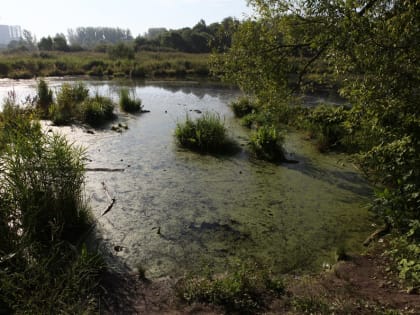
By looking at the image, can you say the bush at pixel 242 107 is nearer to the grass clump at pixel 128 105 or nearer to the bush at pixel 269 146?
the grass clump at pixel 128 105

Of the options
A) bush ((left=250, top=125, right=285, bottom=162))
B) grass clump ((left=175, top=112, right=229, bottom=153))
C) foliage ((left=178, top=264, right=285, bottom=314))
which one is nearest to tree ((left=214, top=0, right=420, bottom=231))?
foliage ((left=178, top=264, right=285, bottom=314))

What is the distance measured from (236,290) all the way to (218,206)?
96.8 inches

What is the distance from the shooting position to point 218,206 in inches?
229

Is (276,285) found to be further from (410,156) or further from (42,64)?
(42,64)

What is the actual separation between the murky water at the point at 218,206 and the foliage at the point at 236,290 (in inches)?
Result: 18.9

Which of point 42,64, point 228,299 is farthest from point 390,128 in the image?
point 42,64

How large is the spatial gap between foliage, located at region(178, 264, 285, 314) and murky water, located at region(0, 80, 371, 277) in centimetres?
48

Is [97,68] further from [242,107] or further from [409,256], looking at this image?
[409,256]

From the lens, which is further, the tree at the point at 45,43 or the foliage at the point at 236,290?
the tree at the point at 45,43

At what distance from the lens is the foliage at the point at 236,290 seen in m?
3.33

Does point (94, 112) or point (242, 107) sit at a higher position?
point (242, 107)

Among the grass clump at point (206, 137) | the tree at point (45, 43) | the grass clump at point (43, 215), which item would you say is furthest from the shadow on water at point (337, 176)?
the tree at point (45, 43)

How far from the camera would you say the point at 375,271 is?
12.9 feet

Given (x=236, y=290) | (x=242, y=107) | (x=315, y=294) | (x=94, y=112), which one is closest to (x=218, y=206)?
(x=236, y=290)
